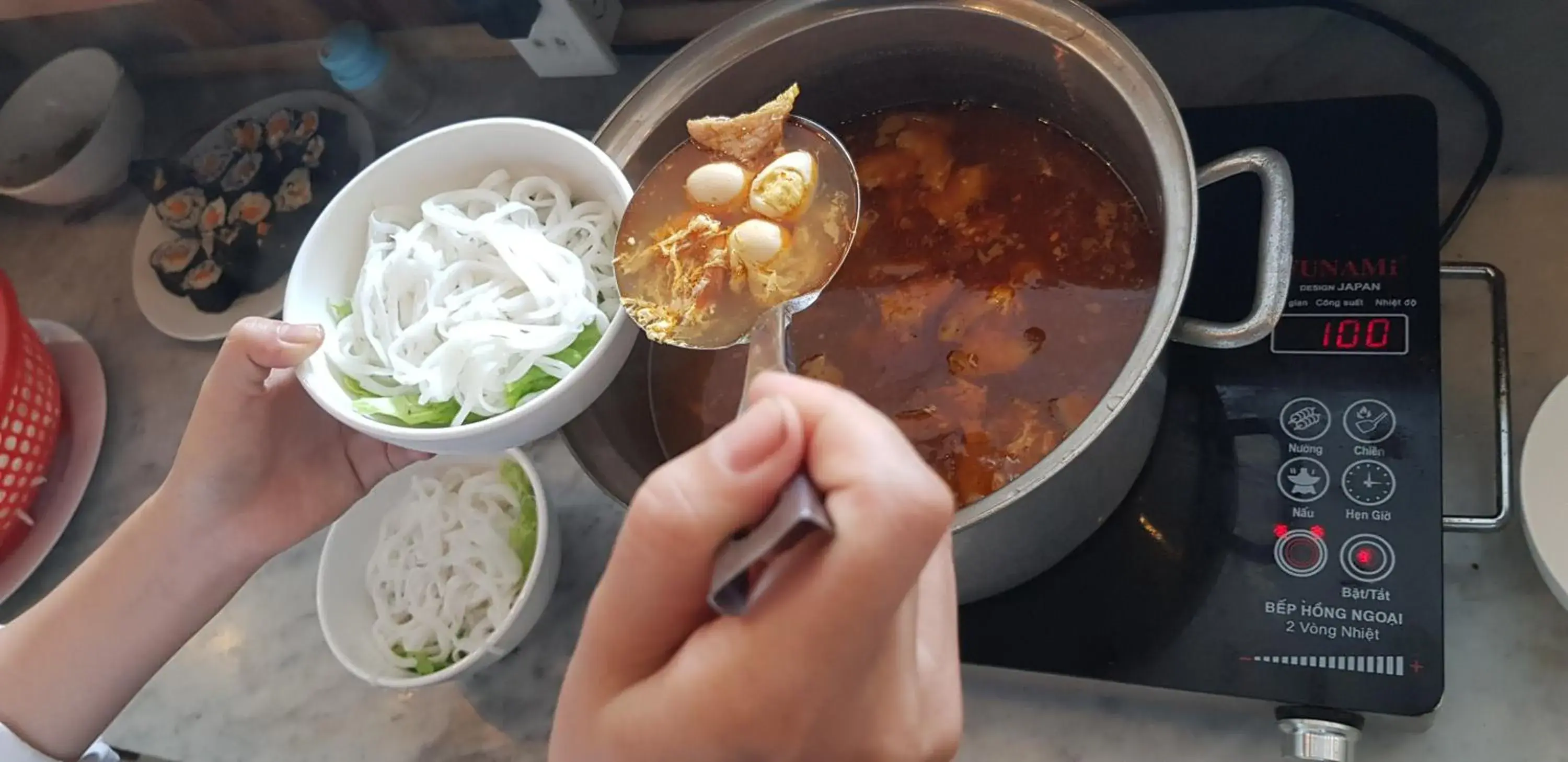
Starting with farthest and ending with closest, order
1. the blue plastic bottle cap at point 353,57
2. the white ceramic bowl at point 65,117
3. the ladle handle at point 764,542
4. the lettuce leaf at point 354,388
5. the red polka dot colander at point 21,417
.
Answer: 1. the white ceramic bowl at point 65,117
2. the blue plastic bottle cap at point 353,57
3. the red polka dot colander at point 21,417
4. the lettuce leaf at point 354,388
5. the ladle handle at point 764,542

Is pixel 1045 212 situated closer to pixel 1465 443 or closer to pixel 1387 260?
pixel 1387 260

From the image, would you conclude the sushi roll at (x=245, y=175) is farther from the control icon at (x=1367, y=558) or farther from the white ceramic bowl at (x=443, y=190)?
the control icon at (x=1367, y=558)

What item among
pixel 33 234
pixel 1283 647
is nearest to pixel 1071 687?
pixel 1283 647

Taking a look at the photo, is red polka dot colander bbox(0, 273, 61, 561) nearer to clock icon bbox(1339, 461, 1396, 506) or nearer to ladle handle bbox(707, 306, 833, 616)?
ladle handle bbox(707, 306, 833, 616)

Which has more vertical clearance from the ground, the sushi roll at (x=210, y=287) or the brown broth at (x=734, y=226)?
the brown broth at (x=734, y=226)

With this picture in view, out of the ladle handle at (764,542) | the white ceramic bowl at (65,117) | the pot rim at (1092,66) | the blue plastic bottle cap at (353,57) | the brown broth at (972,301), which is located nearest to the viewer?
the ladle handle at (764,542)

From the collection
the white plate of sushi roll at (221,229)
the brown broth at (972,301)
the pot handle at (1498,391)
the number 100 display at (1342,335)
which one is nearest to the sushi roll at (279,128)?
the white plate of sushi roll at (221,229)

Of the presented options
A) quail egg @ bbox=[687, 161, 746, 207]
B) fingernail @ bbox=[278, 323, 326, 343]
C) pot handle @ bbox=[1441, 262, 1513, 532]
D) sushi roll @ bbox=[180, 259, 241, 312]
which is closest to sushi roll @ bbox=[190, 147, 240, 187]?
sushi roll @ bbox=[180, 259, 241, 312]
